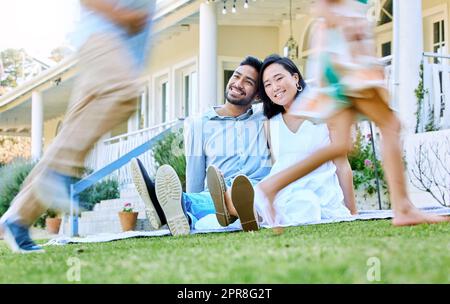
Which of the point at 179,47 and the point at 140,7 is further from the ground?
the point at 179,47

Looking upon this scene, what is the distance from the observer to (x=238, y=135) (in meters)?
5.53

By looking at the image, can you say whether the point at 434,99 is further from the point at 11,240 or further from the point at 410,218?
the point at 11,240

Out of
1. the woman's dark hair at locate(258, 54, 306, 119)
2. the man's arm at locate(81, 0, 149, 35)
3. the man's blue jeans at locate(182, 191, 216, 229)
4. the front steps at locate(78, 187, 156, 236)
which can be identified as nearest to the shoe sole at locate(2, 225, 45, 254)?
the man's arm at locate(81, 0, 149, 35)

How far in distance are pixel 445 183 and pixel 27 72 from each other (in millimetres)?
27099

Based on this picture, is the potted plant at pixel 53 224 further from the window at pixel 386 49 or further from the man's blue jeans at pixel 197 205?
the man's blue jeans at pixel 197 205

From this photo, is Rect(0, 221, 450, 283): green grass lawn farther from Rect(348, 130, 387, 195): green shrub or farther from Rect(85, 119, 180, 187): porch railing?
Rect(85, 119, 180, 187): porch railing

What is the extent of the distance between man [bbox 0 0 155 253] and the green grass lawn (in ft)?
0.71

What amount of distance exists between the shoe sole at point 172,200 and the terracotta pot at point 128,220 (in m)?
5.25

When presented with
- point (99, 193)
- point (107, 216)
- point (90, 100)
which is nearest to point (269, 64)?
point (90, 100)

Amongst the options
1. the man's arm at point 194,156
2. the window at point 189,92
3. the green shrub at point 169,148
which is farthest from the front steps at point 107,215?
the man's arm at point 194,156

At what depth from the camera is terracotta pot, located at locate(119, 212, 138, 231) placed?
999cm
